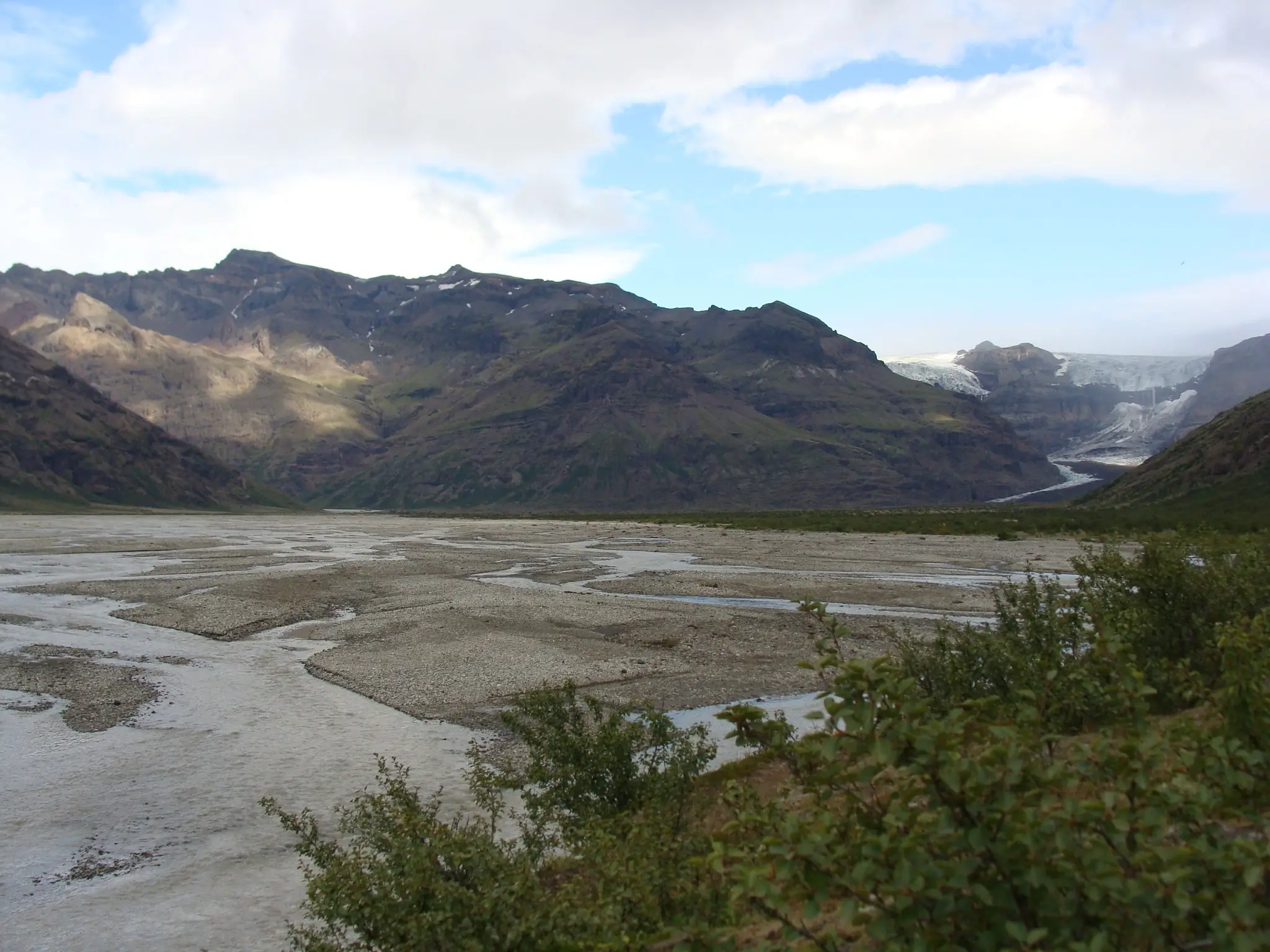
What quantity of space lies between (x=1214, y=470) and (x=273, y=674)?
133299mm

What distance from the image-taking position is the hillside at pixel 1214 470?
11325 cm

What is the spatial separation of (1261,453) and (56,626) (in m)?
135

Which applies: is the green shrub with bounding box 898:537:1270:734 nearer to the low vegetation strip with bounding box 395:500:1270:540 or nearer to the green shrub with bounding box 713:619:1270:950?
the green shrub with bounding box 713:619:1270:950

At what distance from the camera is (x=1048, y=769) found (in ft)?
19.2

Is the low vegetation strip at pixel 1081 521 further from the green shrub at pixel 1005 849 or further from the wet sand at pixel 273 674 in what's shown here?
the green shrub at pixel 1005 849

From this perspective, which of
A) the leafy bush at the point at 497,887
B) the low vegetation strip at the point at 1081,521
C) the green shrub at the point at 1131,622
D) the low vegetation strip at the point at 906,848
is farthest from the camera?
the low vegetation strip at the point at 1081,521

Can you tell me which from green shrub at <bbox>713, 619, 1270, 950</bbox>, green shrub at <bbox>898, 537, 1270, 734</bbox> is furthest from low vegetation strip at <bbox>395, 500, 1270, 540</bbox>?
green shrub at <bbox>713, 619, 1270, 950</bbox>

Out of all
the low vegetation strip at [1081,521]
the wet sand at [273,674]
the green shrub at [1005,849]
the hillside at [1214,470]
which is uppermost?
the hillside at [1214,470]

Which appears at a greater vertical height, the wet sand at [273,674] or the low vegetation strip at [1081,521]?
the low vegetation strip at [1081,521]

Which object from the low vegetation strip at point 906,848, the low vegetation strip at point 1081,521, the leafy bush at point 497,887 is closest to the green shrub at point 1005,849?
the low vegetation strip at point 906,848

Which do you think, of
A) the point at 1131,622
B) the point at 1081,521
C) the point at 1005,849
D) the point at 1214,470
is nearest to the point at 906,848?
the point at 1005,849

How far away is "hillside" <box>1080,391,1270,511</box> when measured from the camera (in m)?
113

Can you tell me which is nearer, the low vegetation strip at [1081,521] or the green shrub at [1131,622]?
the green shrub at [1131,622]

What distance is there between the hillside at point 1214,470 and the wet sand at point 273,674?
4799 cm
